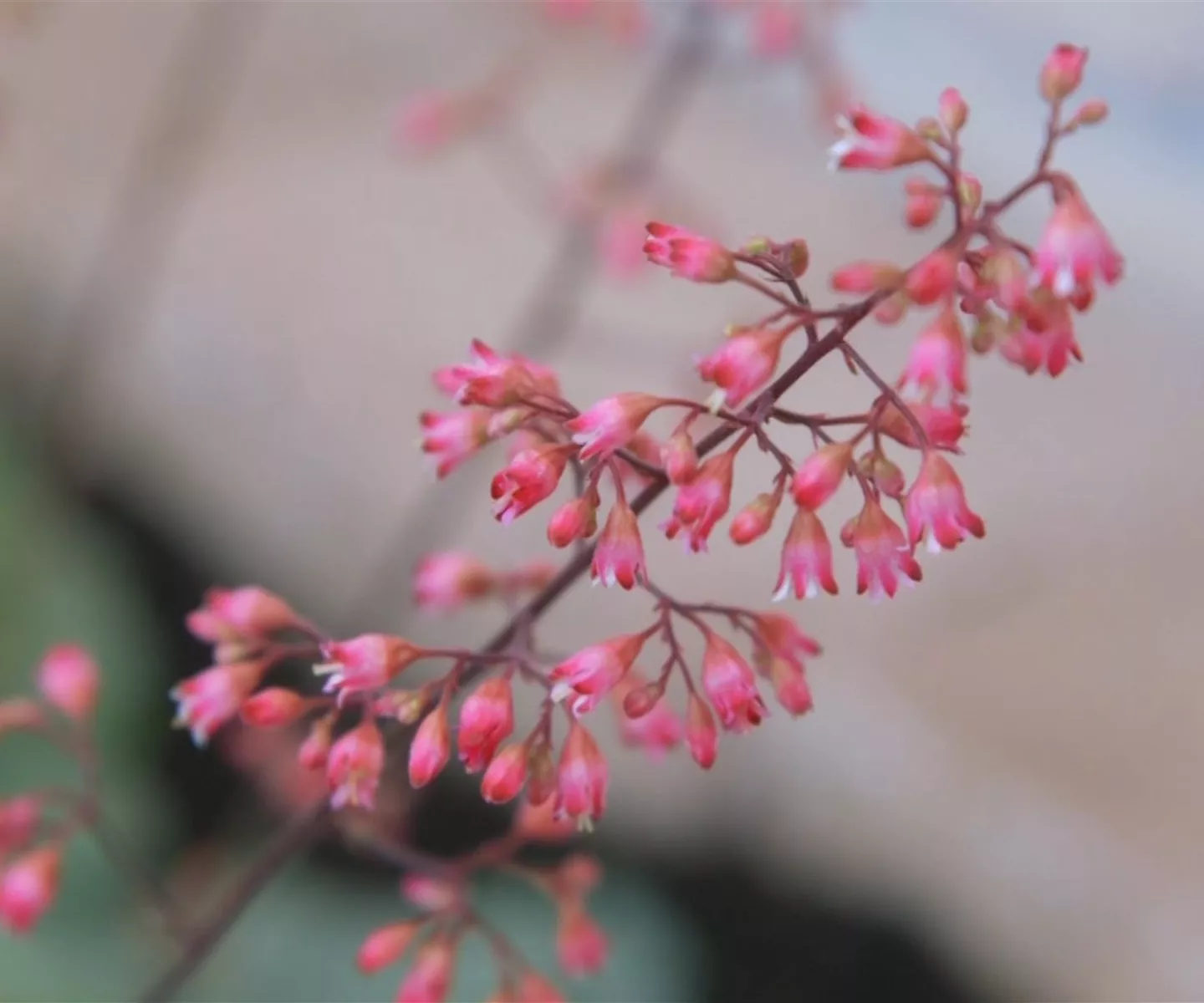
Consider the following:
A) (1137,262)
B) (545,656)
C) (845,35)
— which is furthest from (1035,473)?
(545,656)

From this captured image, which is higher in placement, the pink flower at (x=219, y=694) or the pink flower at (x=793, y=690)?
the pink flower at (x=793, y=690)

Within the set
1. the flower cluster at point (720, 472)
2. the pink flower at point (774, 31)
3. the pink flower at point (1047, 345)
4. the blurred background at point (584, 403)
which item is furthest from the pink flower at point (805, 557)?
the pink flower at point (774, 31)

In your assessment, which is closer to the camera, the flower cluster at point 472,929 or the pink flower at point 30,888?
the flower cluster at point 472,929

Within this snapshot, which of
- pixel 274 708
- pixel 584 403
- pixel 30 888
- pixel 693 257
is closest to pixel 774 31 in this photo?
pixel 584 403

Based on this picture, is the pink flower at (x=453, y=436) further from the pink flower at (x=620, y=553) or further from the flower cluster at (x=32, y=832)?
the flower cluster at (x=32, y=832)

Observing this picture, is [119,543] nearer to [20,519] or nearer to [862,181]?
[20,519]
